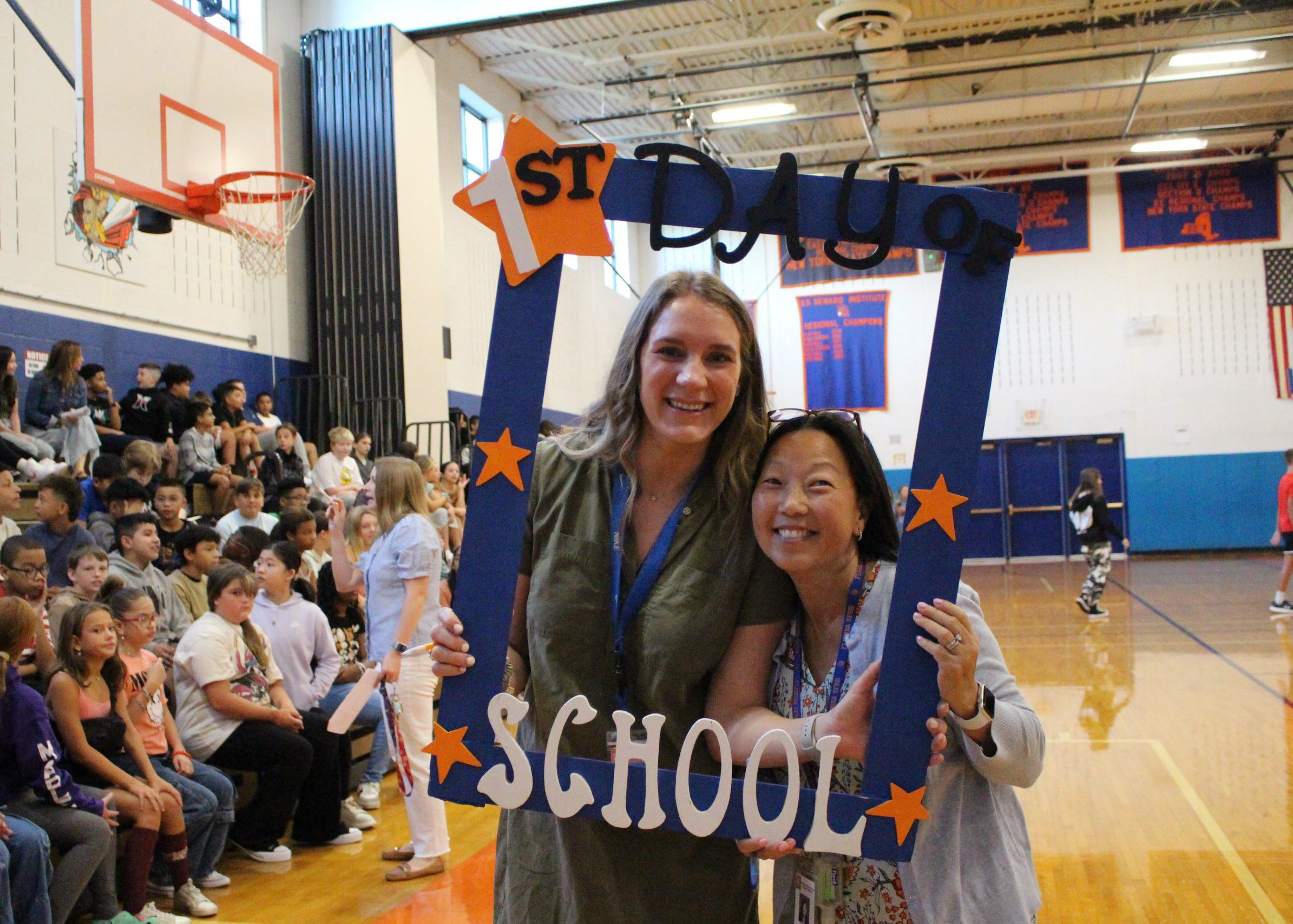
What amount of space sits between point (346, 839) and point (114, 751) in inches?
53.3

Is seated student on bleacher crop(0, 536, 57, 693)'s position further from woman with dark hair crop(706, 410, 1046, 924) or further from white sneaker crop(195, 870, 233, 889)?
woman with dark hair crop(706, 410, 1046, 924)

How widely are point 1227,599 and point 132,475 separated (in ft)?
37.4

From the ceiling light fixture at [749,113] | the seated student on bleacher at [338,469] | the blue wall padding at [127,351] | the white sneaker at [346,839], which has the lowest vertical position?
the white sneaker at [346,839]

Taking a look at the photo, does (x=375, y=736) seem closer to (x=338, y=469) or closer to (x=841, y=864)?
(x=338, y=469)

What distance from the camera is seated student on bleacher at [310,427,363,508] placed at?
368 inches

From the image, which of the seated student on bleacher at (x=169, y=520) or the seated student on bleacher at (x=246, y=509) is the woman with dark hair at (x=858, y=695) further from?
the seated student on bleacher at (x=246, y=509)

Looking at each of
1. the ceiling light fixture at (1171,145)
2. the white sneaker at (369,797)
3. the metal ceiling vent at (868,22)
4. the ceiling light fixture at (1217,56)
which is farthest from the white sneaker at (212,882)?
the ceiling light fixture at (1171,145)

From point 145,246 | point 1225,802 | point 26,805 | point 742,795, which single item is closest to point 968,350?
point 742,795

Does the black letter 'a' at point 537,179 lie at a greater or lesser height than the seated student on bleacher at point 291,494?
greater

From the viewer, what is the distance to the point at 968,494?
1.57 metres

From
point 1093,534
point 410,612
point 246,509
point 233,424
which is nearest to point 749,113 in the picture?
point 1093,534

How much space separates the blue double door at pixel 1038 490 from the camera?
18203 mm

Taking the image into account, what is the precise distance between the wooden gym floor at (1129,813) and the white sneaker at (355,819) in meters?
0.08

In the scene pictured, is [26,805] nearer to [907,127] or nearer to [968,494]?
[968,494]
